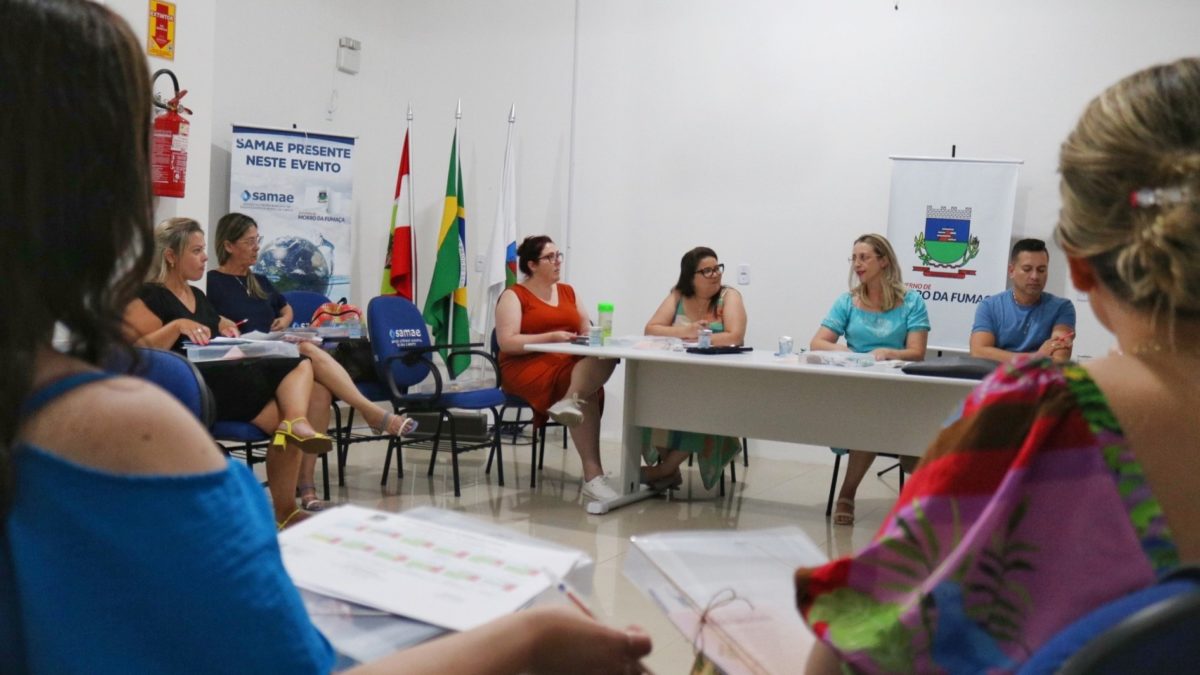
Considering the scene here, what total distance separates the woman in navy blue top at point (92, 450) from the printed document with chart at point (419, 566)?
25 cm

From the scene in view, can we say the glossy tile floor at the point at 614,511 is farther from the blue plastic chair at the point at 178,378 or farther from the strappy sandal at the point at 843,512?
the blue plastic chair at the point at 178,378

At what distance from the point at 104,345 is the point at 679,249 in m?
6.38

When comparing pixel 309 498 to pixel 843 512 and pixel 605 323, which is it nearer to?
pixel 605 323

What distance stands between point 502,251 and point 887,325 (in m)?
2.73

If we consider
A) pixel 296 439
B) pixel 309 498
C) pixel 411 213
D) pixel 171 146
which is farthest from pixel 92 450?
pixel 411 213

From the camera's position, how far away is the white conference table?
4.73m

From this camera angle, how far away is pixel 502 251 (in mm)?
7215

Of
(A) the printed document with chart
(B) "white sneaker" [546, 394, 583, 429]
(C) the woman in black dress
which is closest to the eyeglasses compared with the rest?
(B) "white sneaker" [546, 394, 583, 429]

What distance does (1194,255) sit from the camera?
2.84ft

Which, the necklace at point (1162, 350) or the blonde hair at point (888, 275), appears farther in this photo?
the blonde hair at point (888, 275)

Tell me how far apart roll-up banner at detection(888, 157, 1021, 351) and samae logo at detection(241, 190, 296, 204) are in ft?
11.6

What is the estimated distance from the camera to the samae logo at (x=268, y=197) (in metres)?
6.54

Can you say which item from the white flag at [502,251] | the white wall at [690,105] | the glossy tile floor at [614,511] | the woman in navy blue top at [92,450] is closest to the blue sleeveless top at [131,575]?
the woman in navy blue top at [92,450]

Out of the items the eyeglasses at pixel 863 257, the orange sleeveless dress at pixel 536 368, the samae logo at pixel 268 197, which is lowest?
the orange sleeveless dress at pixel 536 368
